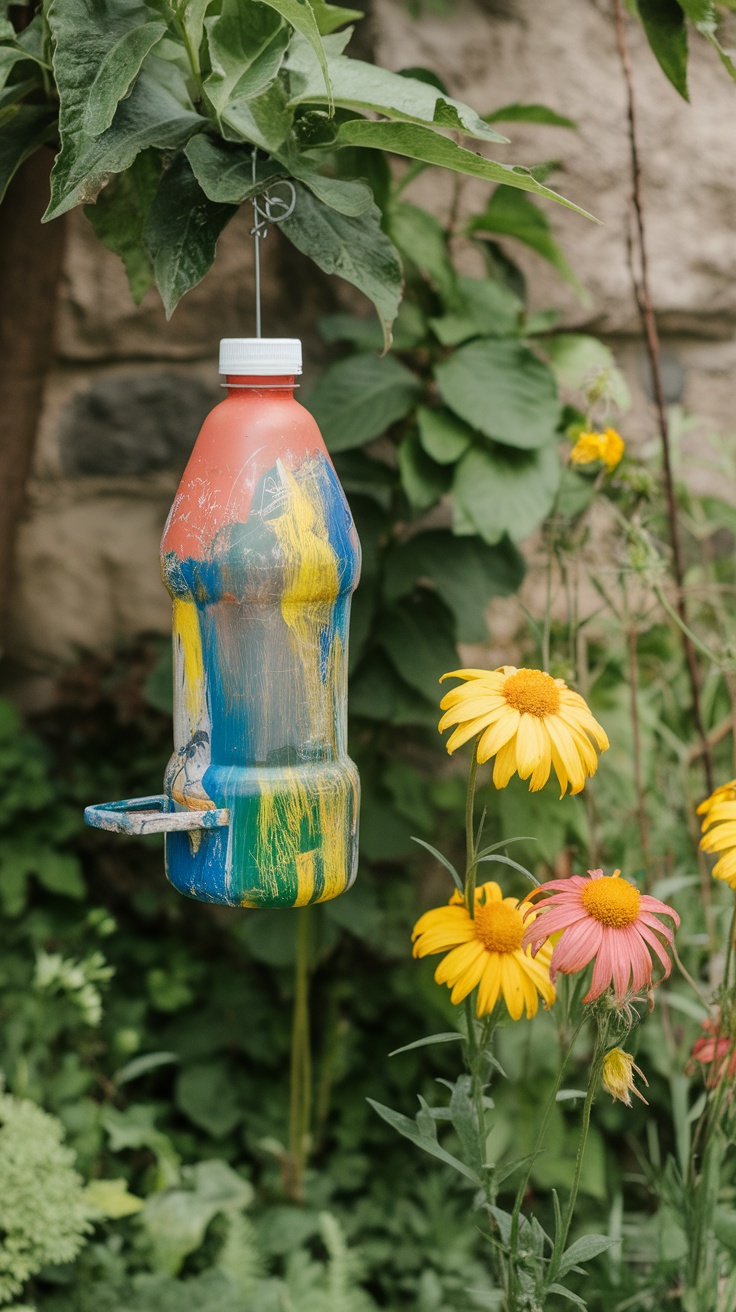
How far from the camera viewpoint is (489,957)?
79 centimetres

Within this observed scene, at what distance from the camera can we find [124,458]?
5.47ft

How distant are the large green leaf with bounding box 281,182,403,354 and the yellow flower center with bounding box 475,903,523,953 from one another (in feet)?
1.36

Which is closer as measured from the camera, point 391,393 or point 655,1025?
→ point 391,393

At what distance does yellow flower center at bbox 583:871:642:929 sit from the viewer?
687 millimetres

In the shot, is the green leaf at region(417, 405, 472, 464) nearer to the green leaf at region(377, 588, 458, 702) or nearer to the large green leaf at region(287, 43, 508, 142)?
the green leaf at region(377, 588, 458, 702)

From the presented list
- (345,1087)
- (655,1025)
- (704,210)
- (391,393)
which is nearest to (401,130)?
(391,393)

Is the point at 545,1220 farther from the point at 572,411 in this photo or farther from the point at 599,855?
the point at 572,411

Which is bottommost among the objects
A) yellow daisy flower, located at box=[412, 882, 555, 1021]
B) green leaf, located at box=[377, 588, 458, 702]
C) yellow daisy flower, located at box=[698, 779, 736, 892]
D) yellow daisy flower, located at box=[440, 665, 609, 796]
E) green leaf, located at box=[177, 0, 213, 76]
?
yellow daisy flower, located at box=[412, 882, 555, 1021]

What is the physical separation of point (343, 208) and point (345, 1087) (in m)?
1.29

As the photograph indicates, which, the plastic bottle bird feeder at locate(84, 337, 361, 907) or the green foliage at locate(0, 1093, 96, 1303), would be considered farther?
the green foliage at locate(0, 1093, 96, 1303)

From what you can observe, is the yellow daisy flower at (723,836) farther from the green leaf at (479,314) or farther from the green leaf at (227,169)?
the green leaf at (479,314)

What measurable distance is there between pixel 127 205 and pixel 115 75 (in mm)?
168

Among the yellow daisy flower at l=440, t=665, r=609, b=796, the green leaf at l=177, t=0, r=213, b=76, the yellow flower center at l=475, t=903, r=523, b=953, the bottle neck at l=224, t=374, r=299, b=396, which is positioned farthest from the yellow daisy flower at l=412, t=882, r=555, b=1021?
the green leaf at l=177, t=0, r=213, b=76

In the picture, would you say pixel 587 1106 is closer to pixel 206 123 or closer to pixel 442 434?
pixel 206 123
